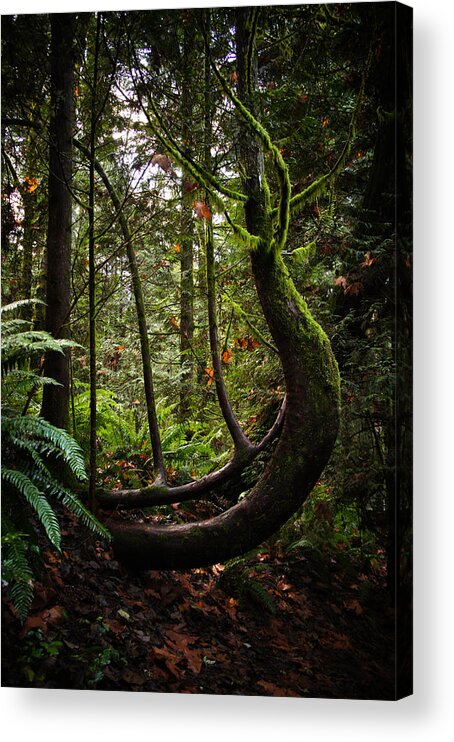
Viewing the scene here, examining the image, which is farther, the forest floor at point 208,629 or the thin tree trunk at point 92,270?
the thin tree trunk at point 92,270

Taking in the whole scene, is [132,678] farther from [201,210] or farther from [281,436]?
[201,210]

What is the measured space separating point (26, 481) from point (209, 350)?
41.1 inches

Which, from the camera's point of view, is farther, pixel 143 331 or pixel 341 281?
pixel 143 331

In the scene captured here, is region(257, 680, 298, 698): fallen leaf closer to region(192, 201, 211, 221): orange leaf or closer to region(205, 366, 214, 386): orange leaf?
region(205, 366, 214, 386): orange leaf

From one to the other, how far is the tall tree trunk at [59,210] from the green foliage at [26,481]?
15 cm

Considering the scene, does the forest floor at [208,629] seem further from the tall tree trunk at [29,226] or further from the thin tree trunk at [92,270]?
the tall tree trunk at [29,226]

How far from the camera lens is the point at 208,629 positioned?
2.99 m

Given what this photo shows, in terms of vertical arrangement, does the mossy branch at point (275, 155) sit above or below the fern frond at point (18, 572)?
above

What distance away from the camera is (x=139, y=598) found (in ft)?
10.0

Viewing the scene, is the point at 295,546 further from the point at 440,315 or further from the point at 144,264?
the point at 144,264

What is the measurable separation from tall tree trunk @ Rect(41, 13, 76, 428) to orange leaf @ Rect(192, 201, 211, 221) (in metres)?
0.66

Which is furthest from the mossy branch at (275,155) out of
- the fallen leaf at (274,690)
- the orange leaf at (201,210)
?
the fallen leaf at (274,690)

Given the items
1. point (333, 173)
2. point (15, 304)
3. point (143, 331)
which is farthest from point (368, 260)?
point (15, 304)

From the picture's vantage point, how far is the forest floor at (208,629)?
2.83 metres
